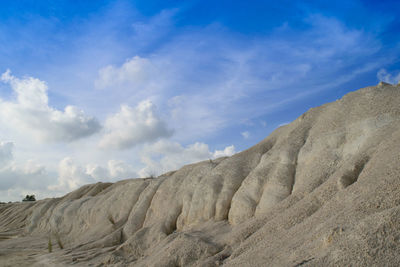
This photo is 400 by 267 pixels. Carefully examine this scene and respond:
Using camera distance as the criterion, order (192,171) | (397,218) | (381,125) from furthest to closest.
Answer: (192,171)
(381,125)
(397,218)

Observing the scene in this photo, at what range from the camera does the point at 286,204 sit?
5.10 meters

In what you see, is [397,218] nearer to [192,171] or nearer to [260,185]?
[260,185]

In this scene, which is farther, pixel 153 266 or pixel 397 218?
pixel 153 266

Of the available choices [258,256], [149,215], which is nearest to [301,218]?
[258,256]

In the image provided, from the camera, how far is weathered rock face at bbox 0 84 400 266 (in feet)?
9.77

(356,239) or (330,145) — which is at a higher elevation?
(330,145)

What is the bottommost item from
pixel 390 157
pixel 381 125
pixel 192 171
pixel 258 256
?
pixel 258 256

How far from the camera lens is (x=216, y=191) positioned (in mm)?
7102

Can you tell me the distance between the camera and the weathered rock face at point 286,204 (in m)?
2.98

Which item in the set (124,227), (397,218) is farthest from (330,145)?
(124,227)

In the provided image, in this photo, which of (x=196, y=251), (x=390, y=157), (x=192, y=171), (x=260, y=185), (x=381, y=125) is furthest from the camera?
(x=192, y=171)

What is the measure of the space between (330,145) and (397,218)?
11.2 ft

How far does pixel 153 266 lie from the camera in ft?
17.3

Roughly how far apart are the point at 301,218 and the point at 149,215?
5.60 m
